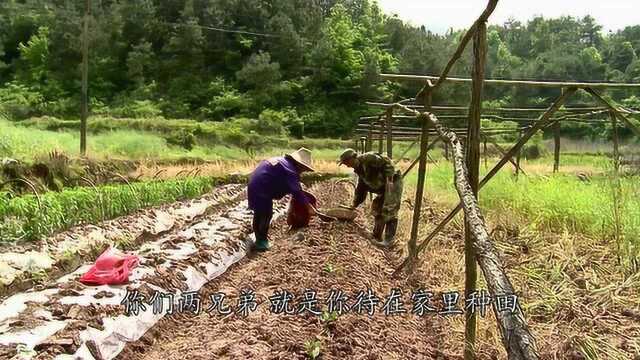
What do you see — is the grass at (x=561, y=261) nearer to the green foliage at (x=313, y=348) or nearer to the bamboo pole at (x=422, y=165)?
the bamboo pole at (x=422, y=165)

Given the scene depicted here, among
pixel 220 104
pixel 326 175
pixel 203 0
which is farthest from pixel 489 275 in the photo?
pixel 203 0

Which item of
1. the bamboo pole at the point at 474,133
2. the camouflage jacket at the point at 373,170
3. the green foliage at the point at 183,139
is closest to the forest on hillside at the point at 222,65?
the green foliage at the point at 183,139

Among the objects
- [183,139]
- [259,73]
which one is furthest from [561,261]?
[259,73]

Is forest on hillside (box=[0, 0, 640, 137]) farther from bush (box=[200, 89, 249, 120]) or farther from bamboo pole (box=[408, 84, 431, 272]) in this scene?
bamboo pole (box=[408, 84, 431, 272])

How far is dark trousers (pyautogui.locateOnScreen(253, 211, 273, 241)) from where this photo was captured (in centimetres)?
728

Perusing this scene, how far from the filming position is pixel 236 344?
146 inches

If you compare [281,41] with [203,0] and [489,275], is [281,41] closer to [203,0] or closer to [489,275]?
[203,0]

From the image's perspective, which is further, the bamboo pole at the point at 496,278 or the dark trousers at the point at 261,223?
the dark trousers at the point at 261,223

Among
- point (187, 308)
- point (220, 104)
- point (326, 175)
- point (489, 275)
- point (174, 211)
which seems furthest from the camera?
point (220, 104)

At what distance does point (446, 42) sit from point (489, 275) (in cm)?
5070

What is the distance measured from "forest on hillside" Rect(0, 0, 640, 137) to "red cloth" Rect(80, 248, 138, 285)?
2646cm

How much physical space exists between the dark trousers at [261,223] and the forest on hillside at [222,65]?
24.3 meters

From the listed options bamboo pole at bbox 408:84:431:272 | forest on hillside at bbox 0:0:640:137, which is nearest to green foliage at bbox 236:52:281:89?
forest on hillside at bbox 0:0:640:137

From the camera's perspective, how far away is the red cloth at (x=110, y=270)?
5.04m
